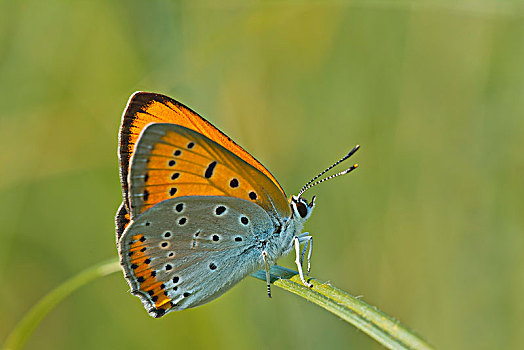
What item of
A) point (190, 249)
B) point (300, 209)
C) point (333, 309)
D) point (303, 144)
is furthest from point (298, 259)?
point (303, 144)

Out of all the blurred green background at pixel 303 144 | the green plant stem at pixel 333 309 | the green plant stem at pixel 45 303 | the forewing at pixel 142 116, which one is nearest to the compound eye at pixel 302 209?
the green plant stem at pixel 333 309

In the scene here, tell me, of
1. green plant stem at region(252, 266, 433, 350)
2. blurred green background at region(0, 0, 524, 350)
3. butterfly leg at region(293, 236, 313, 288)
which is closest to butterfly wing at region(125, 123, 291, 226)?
butterfly leg at region(293, 236, 313, 288)

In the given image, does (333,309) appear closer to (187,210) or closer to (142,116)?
(187,210)

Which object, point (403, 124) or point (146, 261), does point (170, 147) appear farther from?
point (403, 124)

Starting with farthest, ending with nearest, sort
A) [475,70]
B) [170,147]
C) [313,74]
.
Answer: [313,74]
[475,70]
[170,147]

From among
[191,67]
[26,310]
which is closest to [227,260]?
[191,67]

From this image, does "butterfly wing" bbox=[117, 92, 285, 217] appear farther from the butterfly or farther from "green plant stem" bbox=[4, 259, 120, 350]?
"green plant stem" bbox=[4, 259, 120, 350]
